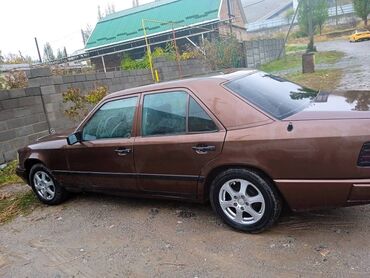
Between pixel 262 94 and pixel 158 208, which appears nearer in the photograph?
pixel 262 94

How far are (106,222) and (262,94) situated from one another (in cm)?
233

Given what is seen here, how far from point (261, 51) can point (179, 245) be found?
2036 cm

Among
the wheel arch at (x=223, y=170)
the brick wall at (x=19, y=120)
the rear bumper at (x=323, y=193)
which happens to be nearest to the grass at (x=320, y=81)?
the brick wall at (x=19, y=120)

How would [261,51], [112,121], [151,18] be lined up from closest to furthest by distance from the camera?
1. [112,121]
2. [261,51]
3. [151,18]

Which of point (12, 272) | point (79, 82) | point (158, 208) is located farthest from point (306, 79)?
point (12, 272)

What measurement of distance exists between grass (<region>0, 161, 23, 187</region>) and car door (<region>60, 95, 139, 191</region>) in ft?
8.10

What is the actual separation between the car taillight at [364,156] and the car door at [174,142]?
1180 millimetres

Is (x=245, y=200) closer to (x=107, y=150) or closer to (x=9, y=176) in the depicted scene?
(x=107, y=150)

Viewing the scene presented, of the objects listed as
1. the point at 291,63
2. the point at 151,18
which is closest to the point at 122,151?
the point at 291,63

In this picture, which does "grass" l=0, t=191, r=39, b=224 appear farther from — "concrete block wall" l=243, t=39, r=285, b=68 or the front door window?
"concrete block wall" l=243, t=39, r=285, b=68

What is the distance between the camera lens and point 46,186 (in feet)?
17.3

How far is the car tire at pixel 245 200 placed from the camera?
341 cm

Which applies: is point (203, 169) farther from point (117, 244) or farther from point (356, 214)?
point (356, 214)

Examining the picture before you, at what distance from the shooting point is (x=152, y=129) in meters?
4.08
